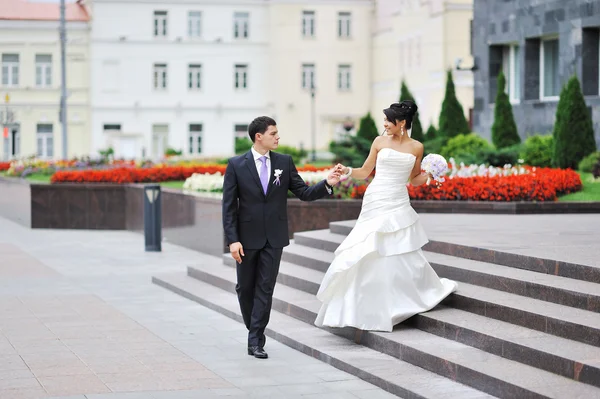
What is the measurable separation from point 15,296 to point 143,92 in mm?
48441

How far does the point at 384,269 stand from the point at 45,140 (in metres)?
53.0

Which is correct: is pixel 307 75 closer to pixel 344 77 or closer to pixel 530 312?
pixel 344 77

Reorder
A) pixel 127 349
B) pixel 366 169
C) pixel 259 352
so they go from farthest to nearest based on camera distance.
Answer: pixel 127 349 < pixel 366 169 < pixel 259 352

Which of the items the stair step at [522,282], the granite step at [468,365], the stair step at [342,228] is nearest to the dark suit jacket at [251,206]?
the granite step at [468,365]

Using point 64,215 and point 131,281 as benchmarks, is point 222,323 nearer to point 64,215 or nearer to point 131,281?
point 131,281

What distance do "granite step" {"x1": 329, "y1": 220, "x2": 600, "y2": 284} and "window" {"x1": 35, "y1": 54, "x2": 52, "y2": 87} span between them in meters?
51.1

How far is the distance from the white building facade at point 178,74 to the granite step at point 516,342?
5152 cm

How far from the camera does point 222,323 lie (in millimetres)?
11938

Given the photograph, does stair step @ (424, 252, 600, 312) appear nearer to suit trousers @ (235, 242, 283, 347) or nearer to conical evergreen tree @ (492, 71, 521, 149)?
suit trousers @ (235, 242, 283, 347)

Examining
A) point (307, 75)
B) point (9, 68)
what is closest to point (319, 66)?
point (307, 75)

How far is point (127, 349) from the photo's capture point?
34.3 ft

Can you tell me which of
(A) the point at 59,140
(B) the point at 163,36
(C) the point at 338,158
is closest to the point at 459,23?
(B) the point at 163,36

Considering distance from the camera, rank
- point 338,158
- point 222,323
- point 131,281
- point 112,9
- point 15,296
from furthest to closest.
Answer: point 112,9 → point 338,158 → point 131,281 → point 15,296 → point 222,323

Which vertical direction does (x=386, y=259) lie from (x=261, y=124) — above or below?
below
